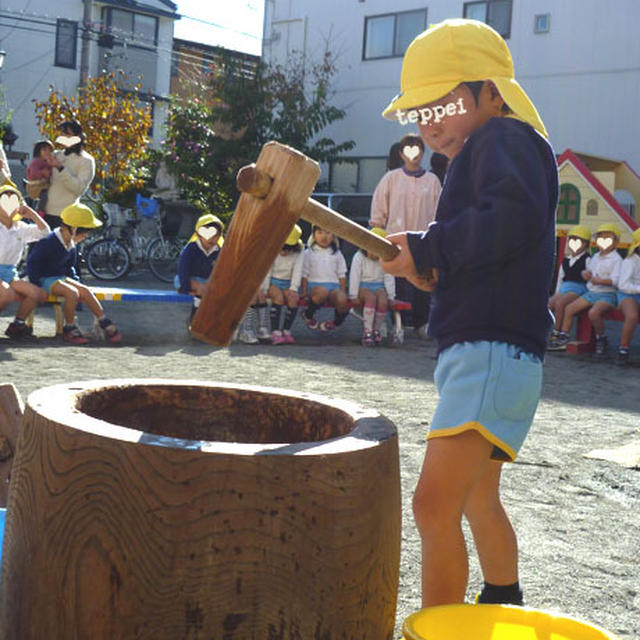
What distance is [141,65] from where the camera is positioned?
3309cm

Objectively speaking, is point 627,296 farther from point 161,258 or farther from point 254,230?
point 161,258

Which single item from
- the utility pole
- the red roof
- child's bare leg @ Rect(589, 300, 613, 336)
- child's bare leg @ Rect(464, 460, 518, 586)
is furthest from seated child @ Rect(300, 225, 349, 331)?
the utility pole

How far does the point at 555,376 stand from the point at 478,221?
5.62 m

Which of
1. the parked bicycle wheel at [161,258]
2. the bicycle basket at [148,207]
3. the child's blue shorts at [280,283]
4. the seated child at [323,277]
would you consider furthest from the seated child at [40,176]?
the bicycle basket at [148,207]

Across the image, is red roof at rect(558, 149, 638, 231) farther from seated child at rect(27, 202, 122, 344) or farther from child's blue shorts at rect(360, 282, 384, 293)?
seated child at rect(27, 202, 122, 344)

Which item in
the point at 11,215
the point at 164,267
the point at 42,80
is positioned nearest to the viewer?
the point at 11,215

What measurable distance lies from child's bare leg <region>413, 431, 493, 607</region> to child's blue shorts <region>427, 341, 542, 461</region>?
0.11 feet

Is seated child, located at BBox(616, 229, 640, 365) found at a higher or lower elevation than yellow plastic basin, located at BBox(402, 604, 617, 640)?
higher

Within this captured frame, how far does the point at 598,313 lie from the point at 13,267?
200 inches

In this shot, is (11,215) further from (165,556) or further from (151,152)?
(151,152)

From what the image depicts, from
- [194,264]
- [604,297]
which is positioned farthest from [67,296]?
[604,297]

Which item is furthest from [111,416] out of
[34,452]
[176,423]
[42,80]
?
[42,80]

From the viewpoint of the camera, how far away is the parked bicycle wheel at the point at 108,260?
13828 mm

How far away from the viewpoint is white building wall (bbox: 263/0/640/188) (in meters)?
16.0
